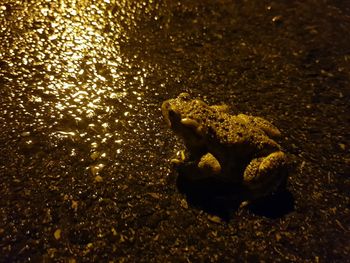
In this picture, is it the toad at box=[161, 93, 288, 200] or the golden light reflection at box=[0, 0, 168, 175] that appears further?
the golden light reflection at box=[0, 0, 168, 175]

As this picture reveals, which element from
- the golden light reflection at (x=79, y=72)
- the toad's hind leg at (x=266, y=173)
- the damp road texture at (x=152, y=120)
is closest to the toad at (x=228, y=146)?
the toad's hind leg at (x=266, y=173)

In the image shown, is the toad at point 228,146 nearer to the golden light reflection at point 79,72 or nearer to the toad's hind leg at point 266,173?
the toad's hind leg at point 266,173

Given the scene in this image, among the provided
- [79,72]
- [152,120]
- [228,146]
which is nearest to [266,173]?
[228,146]

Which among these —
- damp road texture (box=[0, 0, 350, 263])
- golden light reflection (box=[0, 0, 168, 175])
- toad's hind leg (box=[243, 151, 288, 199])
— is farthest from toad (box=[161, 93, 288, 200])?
golden light reflection (box=[0, 0, 168, 175])

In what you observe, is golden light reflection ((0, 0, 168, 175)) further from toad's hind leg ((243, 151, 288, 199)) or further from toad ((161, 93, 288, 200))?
toad's hind leg ((243, 151, 288, 199))

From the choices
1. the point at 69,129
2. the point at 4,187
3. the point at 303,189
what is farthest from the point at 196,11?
the point at 4,187

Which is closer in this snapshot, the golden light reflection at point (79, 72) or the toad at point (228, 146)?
the toad at point (228, 146)
